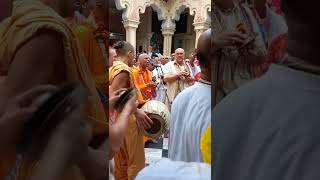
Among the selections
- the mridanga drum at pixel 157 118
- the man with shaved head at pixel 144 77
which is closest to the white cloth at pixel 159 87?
the man with shaved head at pixel 144 77

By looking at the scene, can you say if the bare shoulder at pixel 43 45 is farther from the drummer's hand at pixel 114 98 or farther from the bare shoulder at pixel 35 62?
the drummer's hand at pixel 114 98

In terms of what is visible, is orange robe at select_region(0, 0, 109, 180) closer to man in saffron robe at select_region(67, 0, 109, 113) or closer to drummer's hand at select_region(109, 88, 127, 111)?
man in saffron robe at select_region(67, 0, 109, 113)

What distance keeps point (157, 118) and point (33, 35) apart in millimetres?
999

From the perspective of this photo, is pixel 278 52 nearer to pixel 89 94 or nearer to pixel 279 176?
pixel 279 176

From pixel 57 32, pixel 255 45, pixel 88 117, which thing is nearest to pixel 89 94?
pixel 88 117

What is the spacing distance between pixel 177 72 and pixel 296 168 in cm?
243

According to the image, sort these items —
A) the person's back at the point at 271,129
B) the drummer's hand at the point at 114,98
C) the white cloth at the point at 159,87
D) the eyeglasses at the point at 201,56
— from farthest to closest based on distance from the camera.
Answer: the white cloth at the point at 159,87
the eyeglasses at the point at 201,56
the drummer's hand at the point at 114,98
the person's back at the point at 271,129

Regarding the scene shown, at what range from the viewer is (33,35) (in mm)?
871

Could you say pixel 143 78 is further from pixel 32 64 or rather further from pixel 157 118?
pixel 32 64

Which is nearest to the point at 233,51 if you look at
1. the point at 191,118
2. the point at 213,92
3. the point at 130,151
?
the point at 213,92

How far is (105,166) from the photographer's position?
3.21ft

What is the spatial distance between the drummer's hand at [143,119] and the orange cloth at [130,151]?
0.09 meters

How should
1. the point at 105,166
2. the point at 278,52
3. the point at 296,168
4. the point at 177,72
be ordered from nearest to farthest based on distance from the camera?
the point at 296,168 < the point at 278,52 < the point at 105,166 < the point at 177,72

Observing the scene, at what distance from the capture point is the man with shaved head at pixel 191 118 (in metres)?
1.56
